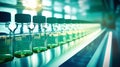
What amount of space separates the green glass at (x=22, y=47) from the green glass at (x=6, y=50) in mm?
114

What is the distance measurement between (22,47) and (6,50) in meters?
0.50

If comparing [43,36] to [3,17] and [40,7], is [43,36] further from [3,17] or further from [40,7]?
[3,17]

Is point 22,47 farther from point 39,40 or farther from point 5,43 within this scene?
point 39,40

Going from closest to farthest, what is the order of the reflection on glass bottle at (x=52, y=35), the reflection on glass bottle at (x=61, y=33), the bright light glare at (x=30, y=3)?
the reflection on glass bottle at (x=52, y=35) → the reflection on glass bottle at (x=61, y=33) → the bright light glare at (x=30, y=3)

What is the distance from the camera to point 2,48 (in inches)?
133

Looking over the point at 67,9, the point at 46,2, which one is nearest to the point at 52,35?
the point at 46,2

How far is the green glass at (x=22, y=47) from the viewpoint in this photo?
121 inches

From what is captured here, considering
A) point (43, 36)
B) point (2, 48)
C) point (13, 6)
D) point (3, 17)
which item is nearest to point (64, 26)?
point (43, 36)

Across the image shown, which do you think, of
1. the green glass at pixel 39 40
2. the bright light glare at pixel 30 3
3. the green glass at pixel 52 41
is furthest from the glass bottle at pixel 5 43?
the bright light glare at pixel 30 3

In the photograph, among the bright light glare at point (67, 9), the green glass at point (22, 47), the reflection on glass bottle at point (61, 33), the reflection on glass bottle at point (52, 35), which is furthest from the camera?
the bright light glare at point (67, 9)

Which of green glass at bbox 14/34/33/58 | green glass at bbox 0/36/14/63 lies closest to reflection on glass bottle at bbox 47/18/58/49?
green glass at bbox 14/34/33/58

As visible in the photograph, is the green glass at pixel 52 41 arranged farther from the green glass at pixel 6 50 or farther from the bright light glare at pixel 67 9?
the bright light glare at pixel 67 9

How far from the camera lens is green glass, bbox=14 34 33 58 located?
3.07 metres

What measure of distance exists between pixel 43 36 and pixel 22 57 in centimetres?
175
